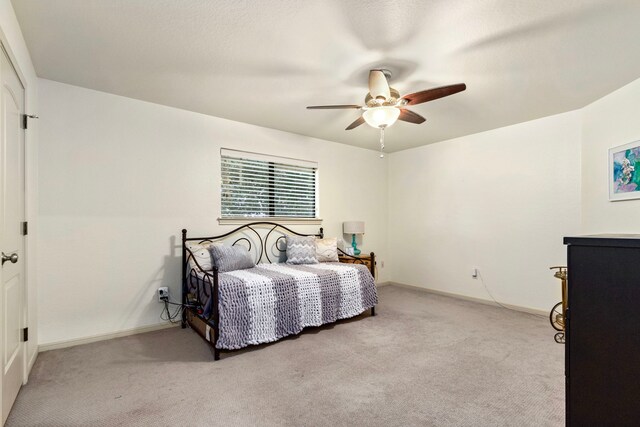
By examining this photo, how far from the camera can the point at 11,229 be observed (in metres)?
1.99

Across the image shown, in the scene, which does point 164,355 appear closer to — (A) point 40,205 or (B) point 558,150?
(A) point 40,205

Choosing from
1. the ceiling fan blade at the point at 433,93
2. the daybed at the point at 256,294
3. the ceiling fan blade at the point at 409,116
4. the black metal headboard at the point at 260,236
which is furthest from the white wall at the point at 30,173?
the ceiling fan blade at the point at 409,116

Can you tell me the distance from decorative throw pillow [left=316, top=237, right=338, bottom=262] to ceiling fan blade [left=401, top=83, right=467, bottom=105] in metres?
2.28

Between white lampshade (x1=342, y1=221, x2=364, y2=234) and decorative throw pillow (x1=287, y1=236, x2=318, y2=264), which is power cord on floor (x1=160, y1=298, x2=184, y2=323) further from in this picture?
white lampshade (x1=342, y1=221, x2=364, y2=234)

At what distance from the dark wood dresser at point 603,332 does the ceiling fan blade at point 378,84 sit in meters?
1.82

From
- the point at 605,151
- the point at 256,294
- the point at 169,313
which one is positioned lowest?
the point at 169,313

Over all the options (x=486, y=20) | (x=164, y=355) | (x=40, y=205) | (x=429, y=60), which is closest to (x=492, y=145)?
(x=429, y=60)

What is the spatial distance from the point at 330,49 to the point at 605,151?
301cm

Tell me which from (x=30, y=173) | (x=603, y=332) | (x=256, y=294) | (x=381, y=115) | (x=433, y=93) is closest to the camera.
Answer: (x=603, y=332)

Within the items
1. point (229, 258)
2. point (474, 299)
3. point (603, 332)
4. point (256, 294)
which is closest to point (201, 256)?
point (229, 258)

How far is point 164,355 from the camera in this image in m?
2.70

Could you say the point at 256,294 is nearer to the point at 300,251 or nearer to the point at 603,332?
the point at 300,251

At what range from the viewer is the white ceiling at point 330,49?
6.26ft

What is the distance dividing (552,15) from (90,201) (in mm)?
3972
